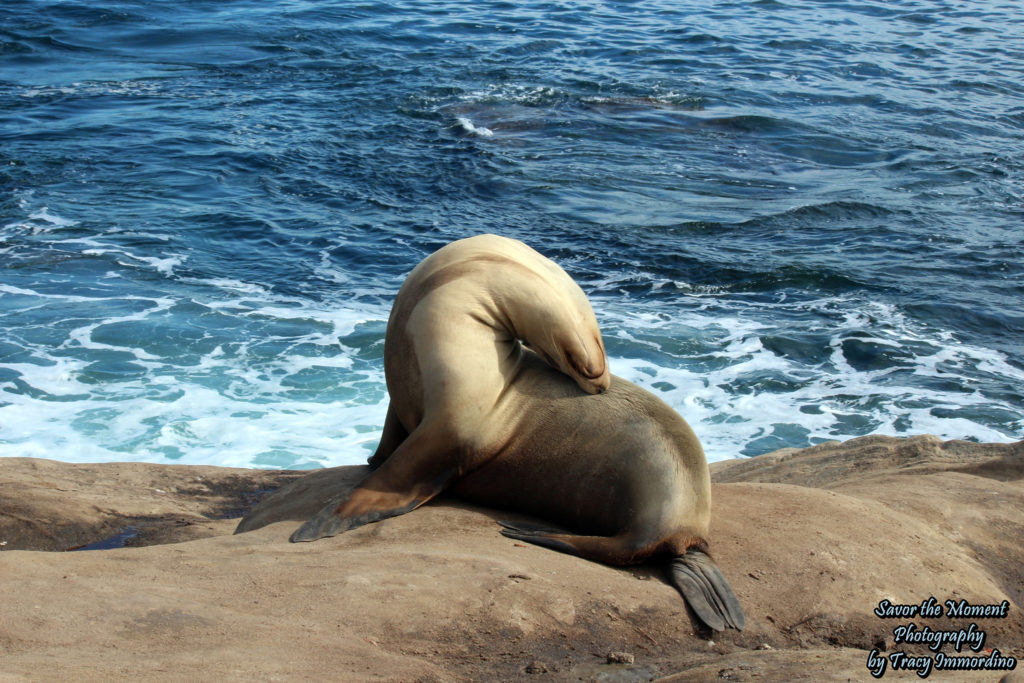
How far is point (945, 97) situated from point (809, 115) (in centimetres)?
293

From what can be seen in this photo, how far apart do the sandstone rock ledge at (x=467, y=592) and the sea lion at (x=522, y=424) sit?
146mm

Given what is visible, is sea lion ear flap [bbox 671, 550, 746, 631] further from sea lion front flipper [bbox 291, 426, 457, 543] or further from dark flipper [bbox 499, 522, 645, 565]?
sea lion front flipper [bbox 291, 426, 457, 543]

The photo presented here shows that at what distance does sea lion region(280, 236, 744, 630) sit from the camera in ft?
13.1

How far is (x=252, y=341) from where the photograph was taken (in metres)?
8.93

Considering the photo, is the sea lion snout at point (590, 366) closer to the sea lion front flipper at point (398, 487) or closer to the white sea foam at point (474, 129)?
the sea lion front flipper at point (398, 487)

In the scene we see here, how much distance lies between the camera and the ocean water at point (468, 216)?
26.7 ft

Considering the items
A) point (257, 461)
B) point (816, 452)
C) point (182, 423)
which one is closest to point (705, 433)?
point (816, 452)

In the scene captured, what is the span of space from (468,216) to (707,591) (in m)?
8.66

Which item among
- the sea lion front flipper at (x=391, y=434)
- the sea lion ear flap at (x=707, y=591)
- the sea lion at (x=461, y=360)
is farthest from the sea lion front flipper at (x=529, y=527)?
the sea lion front flipper at (x=391, y=434)

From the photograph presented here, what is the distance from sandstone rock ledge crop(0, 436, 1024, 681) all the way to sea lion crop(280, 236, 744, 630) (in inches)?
5.7

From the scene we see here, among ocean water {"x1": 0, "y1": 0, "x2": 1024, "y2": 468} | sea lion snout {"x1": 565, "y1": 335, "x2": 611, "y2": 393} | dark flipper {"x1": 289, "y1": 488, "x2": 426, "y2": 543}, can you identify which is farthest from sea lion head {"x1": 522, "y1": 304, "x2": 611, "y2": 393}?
ocean water {"x1": 0, "y1": 0, "x2": 1024, "y2": 468}

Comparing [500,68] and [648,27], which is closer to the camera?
[500,68]

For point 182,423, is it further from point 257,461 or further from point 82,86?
point 82,86

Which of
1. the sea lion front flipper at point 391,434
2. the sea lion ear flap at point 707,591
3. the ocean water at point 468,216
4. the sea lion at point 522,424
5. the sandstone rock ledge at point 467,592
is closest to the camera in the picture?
the sandstone rock ledge at point 467,592
